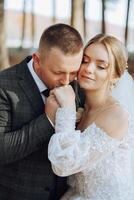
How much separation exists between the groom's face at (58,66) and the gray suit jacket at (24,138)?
0.14 meters

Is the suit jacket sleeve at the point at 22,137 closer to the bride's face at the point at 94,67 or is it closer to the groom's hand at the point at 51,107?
the groom's hand at the point at 51,107

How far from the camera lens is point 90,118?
2.81 meters

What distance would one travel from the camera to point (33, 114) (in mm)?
2717

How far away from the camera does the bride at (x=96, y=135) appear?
101 inches

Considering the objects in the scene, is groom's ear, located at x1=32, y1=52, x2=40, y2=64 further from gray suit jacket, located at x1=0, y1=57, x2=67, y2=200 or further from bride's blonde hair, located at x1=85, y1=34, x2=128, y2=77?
bride's blonde hair, located at x1=85, y1=34, x2=128, y2=77

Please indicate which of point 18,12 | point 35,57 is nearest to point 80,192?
point 35,57

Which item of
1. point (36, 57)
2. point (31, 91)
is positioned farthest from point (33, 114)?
point (36, 57)

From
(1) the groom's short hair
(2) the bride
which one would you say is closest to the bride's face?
(2) the bride

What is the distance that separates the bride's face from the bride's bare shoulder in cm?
16

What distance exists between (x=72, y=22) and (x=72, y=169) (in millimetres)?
7377

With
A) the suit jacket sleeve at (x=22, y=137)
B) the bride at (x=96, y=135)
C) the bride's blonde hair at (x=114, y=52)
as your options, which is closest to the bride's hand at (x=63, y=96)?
the bride at (x=96, y=135)

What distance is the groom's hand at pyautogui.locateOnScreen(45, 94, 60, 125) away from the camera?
2.62 meters

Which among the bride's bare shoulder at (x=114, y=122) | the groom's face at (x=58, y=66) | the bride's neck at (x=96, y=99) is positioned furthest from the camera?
the bride's neck at (x=96, y=99)

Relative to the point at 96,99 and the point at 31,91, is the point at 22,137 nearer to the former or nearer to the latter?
the point at 31,91
